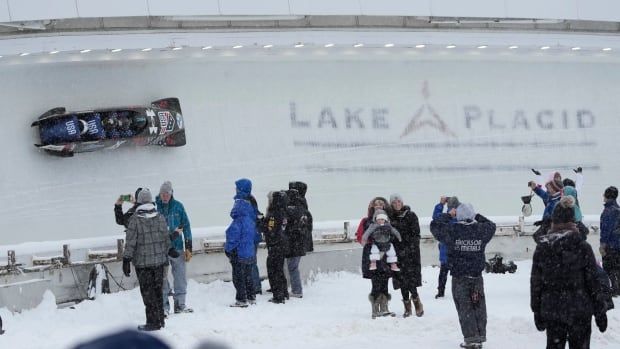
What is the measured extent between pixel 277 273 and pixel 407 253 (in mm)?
1435

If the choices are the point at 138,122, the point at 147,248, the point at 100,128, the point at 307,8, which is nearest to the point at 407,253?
the point at 147,248

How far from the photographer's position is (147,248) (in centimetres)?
846

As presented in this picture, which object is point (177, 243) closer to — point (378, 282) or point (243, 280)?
point (243, 280)

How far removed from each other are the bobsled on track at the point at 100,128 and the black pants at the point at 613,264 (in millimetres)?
6846

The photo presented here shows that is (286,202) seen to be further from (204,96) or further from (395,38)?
(395,38)

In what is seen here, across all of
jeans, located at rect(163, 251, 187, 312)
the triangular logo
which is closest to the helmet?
the triangular logo

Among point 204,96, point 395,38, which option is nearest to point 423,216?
point 395,38

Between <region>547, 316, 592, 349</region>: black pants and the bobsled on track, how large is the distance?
9.04 meters

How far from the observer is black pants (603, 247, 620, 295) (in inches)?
408

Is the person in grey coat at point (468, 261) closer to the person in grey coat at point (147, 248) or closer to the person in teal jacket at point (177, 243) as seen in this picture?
the person in grey coat at point (147, 248)

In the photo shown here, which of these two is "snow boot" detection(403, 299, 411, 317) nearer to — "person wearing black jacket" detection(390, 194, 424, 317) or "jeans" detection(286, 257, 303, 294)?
"person wearing black jacket" detection(390, 194, 424, 317)

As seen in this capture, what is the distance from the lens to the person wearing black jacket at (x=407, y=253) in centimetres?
910

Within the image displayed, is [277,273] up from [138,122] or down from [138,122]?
down

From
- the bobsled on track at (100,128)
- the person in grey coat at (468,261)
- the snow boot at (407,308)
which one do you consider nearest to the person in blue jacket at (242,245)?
the snow boot at (407,308)
